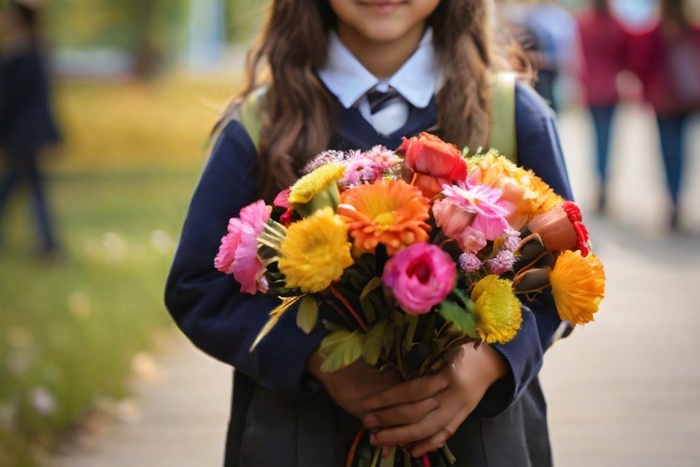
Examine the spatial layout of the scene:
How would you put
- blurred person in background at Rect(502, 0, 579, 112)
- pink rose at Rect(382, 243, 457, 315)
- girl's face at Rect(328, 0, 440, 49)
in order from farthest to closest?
blurred person in background at Rect(502, 0, 579, 112), girl's face at Rect(328, 0, 440, 49), pink rose at Rect(382, 243, 457, 315)

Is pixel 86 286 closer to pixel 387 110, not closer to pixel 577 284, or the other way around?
pixel 387 110

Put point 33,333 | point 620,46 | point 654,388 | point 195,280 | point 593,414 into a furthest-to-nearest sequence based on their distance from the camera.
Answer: point 620,46, point 33,333, point 654,388, point 593,414, point 195,280

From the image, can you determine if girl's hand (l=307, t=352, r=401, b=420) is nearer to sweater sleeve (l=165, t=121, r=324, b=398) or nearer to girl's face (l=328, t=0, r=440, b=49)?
sweater sleeve (l=165, t=121, r=324, b=398)

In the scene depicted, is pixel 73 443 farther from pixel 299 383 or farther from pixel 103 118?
pixel 103 118

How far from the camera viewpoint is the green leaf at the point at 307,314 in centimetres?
214

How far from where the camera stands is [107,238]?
9.84 metres

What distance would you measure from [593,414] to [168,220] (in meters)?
5.99

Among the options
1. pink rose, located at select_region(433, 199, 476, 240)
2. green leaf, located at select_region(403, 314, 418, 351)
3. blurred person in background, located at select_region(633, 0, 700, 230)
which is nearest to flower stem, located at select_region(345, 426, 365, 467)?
green leaf, located at select_region(403, 314, 418, 351)

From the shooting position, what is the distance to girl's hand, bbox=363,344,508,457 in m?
2.28

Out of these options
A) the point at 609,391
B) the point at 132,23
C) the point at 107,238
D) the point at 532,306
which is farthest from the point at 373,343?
the point at 132,23

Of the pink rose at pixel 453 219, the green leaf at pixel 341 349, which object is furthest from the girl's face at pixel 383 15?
the green leaf at pixel 341 349

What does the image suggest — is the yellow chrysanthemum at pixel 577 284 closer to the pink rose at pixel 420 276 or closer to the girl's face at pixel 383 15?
the pink rose at pixel 420 276

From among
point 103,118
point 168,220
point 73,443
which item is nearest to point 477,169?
point 73,443

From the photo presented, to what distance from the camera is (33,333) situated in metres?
6.62
